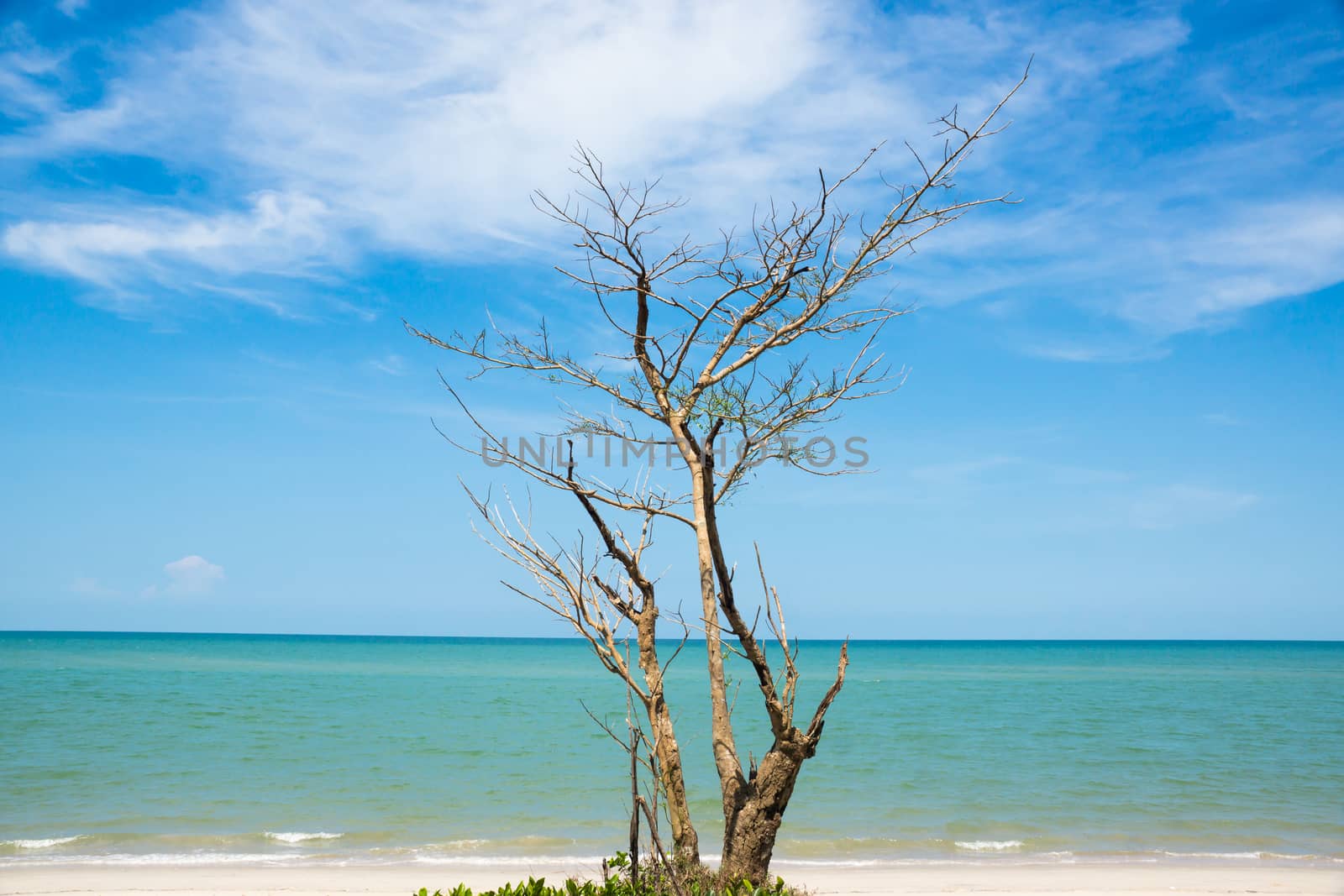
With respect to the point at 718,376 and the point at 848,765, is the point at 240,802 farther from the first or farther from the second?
the point at 718,376

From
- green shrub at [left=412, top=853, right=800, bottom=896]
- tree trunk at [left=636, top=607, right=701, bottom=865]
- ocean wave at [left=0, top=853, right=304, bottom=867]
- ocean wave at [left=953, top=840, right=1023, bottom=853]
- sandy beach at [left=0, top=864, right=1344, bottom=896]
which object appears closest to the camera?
green shrub at [left=412, top=853, right=800, bottom=896]

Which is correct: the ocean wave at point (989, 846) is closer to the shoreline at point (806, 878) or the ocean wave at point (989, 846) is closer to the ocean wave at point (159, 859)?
the shoreline at point (806, 878)

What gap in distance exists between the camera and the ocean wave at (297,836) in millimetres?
10484

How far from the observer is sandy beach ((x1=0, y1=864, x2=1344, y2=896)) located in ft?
27.1

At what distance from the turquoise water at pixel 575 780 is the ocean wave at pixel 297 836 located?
0.12ft

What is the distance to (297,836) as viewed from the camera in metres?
10.7

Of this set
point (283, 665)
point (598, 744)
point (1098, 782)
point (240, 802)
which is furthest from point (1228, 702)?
point (283, 665)

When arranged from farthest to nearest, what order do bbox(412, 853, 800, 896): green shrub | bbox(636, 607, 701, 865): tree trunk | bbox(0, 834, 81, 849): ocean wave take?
bbox(0, 834, 81, 849): ocean wave < bbox(636, 607, 701, 865): tree trunk < bbox(412, 853, 800, 896): green shrub

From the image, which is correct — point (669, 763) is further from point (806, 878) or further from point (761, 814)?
point (806, 878)

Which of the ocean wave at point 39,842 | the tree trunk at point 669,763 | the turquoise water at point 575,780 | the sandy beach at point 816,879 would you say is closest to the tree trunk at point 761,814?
the tree trunk at point 669,763

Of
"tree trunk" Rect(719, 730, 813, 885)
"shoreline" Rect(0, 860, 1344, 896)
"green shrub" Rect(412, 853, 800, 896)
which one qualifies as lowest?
"shoreline" Rect(0, 860, 1344, 896)

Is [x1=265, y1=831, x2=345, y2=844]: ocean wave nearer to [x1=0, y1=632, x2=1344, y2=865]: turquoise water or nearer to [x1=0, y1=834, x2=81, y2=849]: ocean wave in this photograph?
[x1=0, y1=632, x2=1344, y2=865]: turquoise water

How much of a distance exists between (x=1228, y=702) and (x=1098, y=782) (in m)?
19.3

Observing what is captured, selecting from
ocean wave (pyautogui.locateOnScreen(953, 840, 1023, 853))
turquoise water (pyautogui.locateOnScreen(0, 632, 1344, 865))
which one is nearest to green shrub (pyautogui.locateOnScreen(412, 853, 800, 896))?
turquoise water (pyautogui.locateOnScreen(0, 632, 1344, 865))
